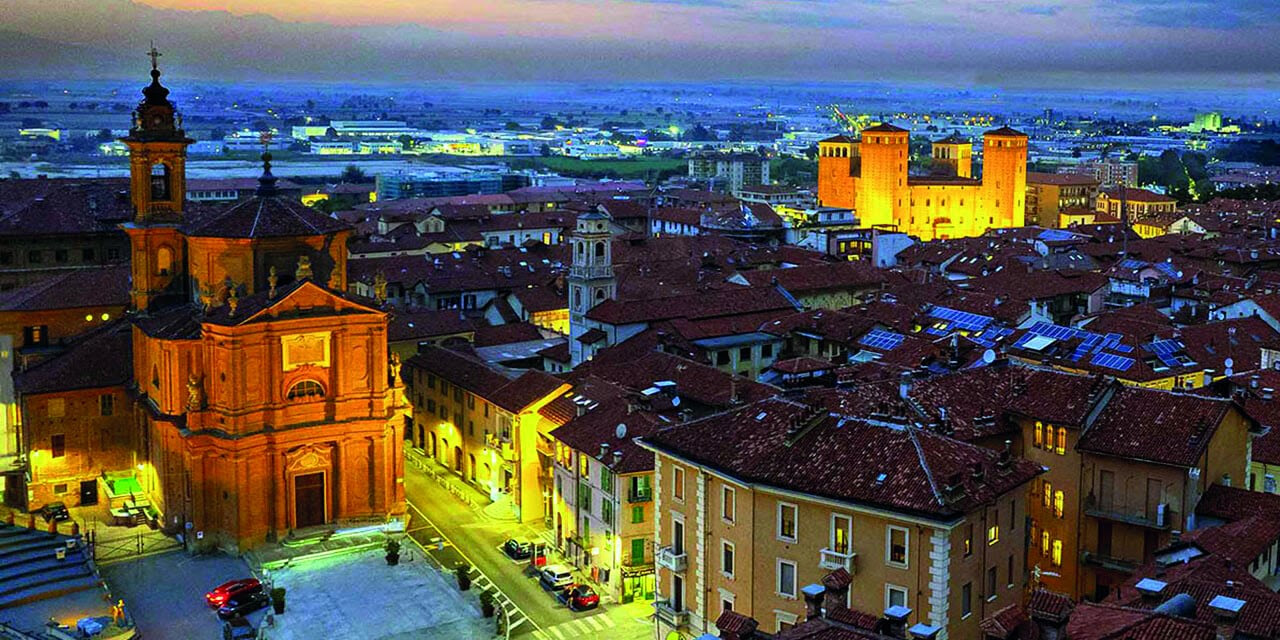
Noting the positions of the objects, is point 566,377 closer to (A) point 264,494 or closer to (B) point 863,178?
(A) point 264,494

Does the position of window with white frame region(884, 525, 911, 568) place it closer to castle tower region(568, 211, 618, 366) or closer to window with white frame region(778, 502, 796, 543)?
window with white frame region(778, 502, 796, 543)

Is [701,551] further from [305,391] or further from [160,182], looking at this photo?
[160,182]

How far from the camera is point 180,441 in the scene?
45.8 m

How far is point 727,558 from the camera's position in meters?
31.9

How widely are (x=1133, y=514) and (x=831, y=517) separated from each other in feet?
30.8

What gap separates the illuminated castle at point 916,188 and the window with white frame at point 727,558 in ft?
374

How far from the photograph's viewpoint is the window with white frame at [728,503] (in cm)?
3144

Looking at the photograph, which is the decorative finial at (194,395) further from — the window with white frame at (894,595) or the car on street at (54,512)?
the window with white frame at (894,595)

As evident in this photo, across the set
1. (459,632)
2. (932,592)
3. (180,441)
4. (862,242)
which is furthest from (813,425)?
(862,242)

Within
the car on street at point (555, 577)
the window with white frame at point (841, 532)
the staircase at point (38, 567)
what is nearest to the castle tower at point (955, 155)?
the car on street at point (555, 577)

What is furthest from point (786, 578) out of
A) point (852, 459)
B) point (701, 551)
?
point (852, 459)

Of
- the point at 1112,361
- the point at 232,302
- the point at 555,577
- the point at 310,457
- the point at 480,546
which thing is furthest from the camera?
the point at 1112,361

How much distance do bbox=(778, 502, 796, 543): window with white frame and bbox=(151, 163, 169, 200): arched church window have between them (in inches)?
1331

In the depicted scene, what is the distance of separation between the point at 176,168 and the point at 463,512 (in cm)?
1895
